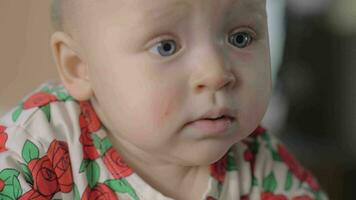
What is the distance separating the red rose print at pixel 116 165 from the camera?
0.84 metres

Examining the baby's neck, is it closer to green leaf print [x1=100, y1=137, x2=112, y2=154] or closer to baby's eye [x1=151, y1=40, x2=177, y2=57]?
green leaf print [x1=100, y1=137, x2=112, y2=154]

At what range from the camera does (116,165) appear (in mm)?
849

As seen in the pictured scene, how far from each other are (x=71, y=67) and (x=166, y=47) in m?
0.17

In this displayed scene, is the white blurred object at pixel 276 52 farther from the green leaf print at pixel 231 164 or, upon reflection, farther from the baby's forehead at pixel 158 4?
the baby's forehead at pixel 158 4

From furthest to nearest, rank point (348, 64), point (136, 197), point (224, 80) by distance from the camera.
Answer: point (348, 64) → point (136, 197) → point (224, 80)

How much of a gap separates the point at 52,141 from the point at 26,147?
4 centimetres

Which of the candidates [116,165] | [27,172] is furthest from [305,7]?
[27,172]

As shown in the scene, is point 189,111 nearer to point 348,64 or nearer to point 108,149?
point 108,149

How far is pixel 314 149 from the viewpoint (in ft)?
5.40

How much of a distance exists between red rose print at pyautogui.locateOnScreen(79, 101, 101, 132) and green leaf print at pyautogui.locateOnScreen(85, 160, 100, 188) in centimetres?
5

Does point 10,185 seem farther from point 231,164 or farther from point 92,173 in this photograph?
point 231,164

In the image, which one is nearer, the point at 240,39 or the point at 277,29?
the point at 240,39

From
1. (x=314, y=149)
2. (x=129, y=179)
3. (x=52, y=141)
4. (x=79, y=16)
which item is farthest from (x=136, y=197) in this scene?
(x=314, y=149)

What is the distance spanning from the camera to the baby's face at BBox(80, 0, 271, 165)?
0.73 meters
